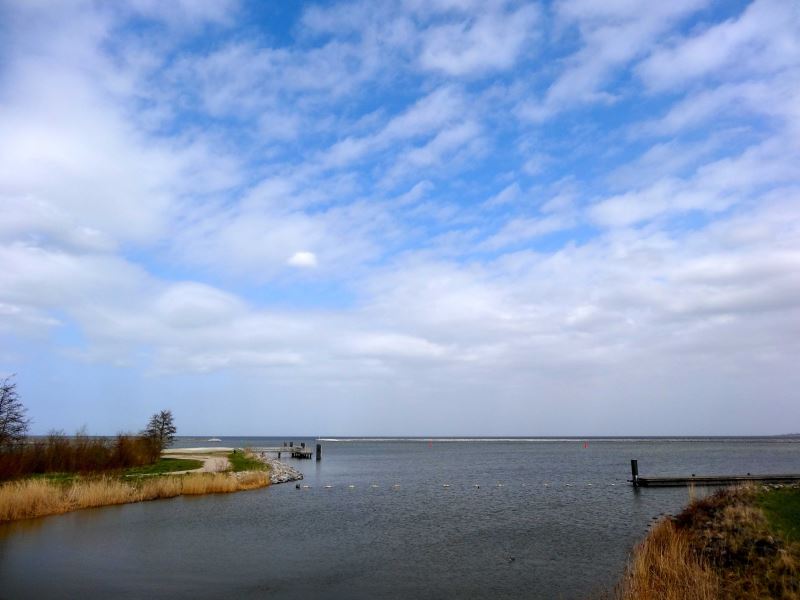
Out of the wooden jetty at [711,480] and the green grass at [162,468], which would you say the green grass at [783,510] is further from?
the green grass at [162,468]

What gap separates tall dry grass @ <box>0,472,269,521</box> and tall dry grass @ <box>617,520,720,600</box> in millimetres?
22426

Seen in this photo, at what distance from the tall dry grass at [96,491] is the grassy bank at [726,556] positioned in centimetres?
2242

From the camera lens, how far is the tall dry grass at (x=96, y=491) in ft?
76.3

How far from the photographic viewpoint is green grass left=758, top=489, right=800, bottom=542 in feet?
48.1

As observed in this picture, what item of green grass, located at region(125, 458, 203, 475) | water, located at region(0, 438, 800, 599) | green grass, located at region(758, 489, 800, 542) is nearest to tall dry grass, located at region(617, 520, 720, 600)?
water, located at region(0, 438, 800, 599)

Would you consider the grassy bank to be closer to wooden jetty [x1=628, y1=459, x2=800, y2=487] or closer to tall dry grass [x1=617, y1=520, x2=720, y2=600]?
tall dry grass [x1=617, y1=520, x2=720, y2=600]

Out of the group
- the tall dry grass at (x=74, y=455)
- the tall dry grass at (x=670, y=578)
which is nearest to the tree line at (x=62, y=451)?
the tall dry grass at (x=74, y=455)

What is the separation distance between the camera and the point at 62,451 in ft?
114

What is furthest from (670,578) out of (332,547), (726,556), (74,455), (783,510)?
(74,455)

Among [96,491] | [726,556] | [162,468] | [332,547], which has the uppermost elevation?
[726,556]

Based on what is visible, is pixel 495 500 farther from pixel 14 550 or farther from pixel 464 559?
pixel 14 550

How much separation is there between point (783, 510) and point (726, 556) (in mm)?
4386

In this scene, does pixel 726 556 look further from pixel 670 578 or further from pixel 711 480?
pixel 711 480

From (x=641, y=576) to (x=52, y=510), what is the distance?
22.9 metres
